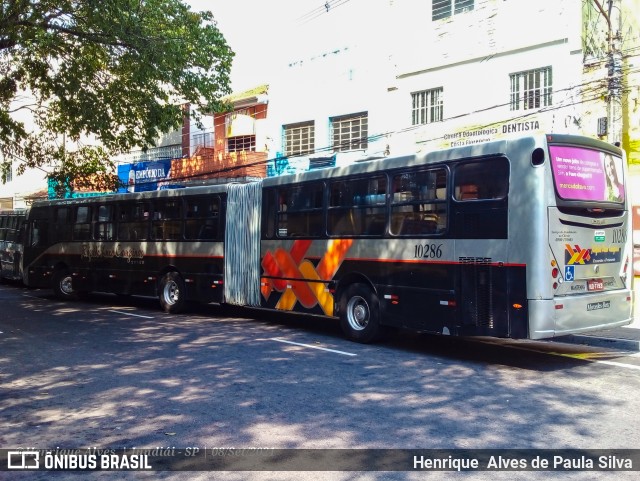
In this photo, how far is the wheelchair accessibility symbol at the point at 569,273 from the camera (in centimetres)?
810

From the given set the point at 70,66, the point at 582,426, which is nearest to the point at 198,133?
the point at 70,66

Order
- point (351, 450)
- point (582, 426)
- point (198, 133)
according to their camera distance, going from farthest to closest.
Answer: point (198, 133)
point (582, 426)
point (351, 450)

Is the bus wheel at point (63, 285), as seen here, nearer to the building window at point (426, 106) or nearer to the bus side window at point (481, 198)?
the building window at point (426, 106)

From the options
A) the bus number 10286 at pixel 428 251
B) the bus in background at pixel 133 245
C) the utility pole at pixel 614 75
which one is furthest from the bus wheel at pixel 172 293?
the utility pole at pixel 614 75

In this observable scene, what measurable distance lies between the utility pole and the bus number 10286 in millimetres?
6918

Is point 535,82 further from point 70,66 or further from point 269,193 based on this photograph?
point 70,66

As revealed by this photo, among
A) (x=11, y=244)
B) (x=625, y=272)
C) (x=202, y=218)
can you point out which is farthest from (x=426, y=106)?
(x=11, y=244)

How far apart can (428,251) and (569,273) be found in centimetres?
199

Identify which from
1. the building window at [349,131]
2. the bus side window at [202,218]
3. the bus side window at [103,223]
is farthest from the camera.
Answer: the building window at [349,131]

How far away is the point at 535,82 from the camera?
17.1 meters

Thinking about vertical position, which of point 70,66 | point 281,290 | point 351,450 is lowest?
point 351,450

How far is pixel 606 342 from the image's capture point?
10.2m

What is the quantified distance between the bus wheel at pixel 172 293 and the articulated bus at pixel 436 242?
80mm

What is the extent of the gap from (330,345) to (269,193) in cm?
375
